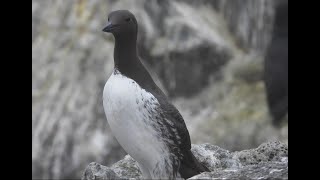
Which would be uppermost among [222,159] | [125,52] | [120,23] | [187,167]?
[120,23]

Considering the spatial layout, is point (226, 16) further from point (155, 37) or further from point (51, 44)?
point (51, 44)

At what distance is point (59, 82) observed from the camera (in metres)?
12.6

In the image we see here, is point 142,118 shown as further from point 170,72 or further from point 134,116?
point 170,72

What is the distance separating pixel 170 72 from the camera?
12664 millimetres

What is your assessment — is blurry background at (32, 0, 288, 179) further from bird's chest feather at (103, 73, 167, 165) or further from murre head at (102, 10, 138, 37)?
murre head at (102, 10, 138, 37)

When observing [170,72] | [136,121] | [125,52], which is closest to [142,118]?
[136,121]

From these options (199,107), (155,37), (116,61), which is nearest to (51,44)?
(155,37)

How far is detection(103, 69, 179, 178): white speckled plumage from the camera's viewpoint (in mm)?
5602

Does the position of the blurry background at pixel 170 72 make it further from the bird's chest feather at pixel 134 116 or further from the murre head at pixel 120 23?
the murre head at pixel 120 23

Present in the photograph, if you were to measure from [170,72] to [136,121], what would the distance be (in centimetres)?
708

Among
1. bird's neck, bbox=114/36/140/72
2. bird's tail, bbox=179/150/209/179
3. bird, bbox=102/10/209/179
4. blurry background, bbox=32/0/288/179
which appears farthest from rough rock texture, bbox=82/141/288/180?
blurry background, bbox=32/0/288/179

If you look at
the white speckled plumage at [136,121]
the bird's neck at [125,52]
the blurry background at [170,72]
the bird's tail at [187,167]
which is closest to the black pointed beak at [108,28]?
the bird's neck at [125,52]

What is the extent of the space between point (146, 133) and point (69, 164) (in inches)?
255

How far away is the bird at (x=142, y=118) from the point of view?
5.60 metres
